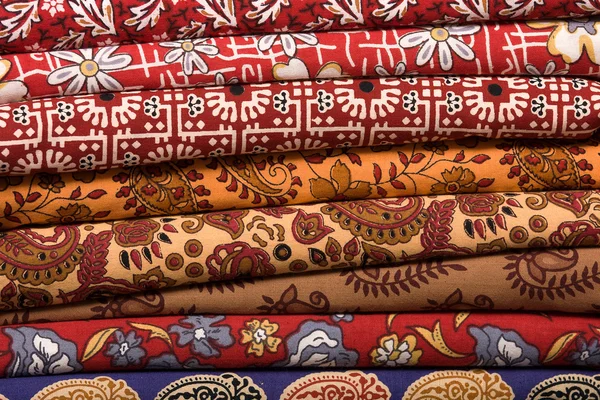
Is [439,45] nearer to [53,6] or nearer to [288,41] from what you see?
[288,41]

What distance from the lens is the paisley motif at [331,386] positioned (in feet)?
2.01

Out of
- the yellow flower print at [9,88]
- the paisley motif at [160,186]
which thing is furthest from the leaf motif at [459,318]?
the yellow flower print at [9,88]

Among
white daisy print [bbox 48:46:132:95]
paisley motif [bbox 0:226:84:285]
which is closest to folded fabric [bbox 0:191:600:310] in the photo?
paisley motif [bbox 0:226:84:285]

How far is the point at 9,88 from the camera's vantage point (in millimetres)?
556

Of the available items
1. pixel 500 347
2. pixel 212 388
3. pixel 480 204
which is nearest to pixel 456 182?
pixel 480 204

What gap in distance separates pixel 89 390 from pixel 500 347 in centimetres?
31

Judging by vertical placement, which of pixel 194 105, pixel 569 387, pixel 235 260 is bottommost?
pixel 569 387

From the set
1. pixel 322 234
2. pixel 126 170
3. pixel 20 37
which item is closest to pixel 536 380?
pixel 322 234

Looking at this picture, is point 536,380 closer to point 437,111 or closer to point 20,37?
point 437,111

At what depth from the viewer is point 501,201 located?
24.0 inches

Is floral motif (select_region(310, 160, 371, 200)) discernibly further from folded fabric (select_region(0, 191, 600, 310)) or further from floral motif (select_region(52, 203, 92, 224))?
floral motif (select_region(52, 203, 92, 224))

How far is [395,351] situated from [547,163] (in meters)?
0.19

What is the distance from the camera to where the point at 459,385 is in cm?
62

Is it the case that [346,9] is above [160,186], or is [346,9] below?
above
